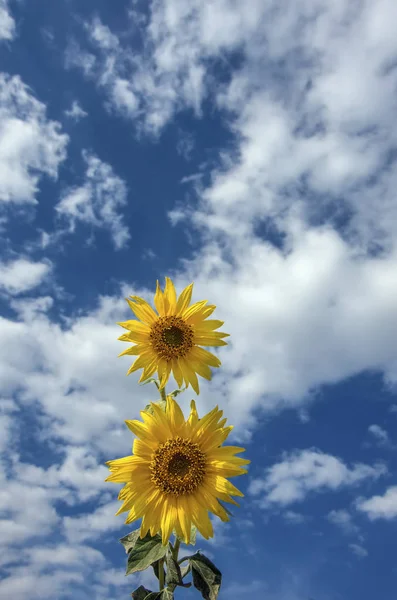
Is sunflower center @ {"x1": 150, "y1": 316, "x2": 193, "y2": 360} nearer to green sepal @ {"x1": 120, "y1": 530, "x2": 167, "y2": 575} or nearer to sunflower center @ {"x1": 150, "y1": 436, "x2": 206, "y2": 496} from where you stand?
sunflower center @ {"x1": 150, "y1": 436, "x2": 206, "y2": 496}

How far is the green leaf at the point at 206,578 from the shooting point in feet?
22.9

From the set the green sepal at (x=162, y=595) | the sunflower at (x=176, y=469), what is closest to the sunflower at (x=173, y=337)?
the sunflower at (x=176, y=469)

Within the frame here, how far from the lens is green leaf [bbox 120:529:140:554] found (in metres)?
7.27

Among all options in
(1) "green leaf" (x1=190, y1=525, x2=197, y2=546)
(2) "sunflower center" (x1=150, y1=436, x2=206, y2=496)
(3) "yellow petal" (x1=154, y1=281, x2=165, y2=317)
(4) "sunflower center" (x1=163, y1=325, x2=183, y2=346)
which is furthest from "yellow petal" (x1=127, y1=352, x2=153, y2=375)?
(1) "green leaf" (x1=190, y1=525, x2=197, y2=546)

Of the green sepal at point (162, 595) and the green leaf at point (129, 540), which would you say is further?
the green leaf at point (129, 540)

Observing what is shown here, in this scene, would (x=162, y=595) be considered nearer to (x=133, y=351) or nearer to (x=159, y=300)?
(x=133, y=351)

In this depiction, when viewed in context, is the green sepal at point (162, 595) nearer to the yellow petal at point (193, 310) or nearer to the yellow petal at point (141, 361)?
the yellow petal at point (141, 361)

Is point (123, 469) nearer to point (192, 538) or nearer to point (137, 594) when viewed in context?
point (192, 538)

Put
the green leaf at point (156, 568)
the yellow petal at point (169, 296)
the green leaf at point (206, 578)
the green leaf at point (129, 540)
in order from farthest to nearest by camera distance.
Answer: the yellow petal at point (169, 296), the green leaf at point (129, 540), the green leaf at point (156, 568), the green leaf at point (206, 578)

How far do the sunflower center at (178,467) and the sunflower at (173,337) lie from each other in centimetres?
78

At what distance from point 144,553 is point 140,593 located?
0.55m

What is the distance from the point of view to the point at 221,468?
22.4 feet

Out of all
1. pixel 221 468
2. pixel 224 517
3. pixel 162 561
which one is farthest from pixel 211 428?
pixel 162 561

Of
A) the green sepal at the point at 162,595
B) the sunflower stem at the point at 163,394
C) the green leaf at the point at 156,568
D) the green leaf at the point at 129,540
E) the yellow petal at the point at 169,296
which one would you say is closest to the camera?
the green sepal at the point at 162,595
